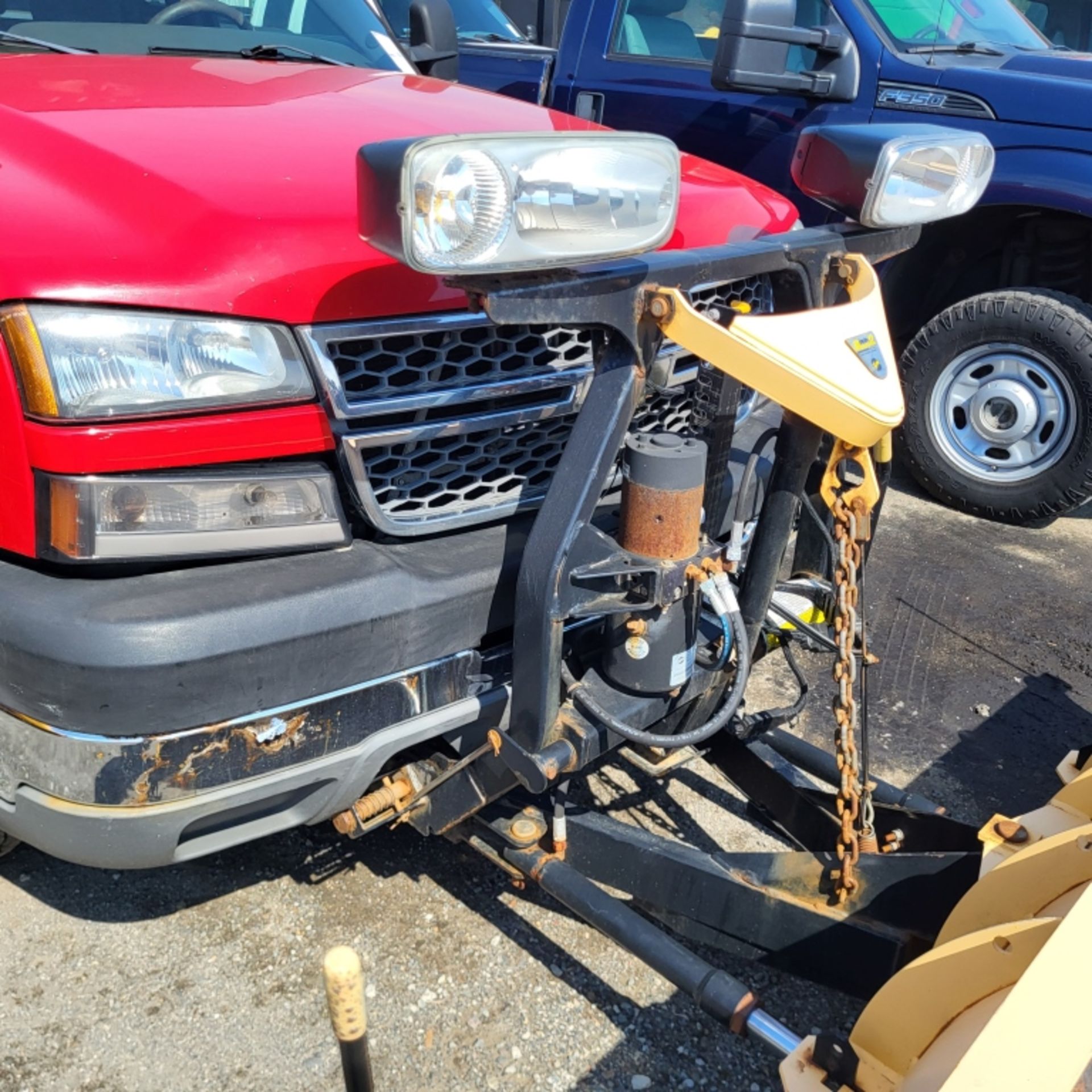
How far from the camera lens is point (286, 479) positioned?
6.52 ft

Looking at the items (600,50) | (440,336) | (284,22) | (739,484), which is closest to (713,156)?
(600,50)

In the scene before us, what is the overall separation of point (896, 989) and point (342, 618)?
3.46ft

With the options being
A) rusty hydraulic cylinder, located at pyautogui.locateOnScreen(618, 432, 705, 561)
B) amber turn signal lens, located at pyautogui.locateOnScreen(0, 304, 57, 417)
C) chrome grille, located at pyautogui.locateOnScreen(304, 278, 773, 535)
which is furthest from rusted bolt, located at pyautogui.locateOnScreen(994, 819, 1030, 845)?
amber turn signal lens, located at pyautogui.locateOnScreen(0, 304, 57, 417)

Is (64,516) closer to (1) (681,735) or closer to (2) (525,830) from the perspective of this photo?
(2) (525,830)

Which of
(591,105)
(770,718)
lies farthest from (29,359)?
(591,105)

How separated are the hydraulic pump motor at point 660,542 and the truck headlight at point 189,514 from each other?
1.80 ft

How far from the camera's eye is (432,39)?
405 cm

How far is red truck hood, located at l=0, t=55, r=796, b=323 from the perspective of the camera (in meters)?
1.83

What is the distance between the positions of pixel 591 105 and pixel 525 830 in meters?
4.37

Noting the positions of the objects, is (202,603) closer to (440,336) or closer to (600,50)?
(440,336)

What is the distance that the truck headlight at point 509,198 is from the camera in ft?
5.07

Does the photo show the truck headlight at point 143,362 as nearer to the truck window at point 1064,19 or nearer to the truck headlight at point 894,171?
the truck headlight at point 894,171

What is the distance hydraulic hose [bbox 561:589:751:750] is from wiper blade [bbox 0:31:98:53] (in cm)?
233

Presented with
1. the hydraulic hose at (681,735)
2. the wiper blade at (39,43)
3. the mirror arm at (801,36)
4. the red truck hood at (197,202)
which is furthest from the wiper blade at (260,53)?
the hydraulic hose at (681,735)
